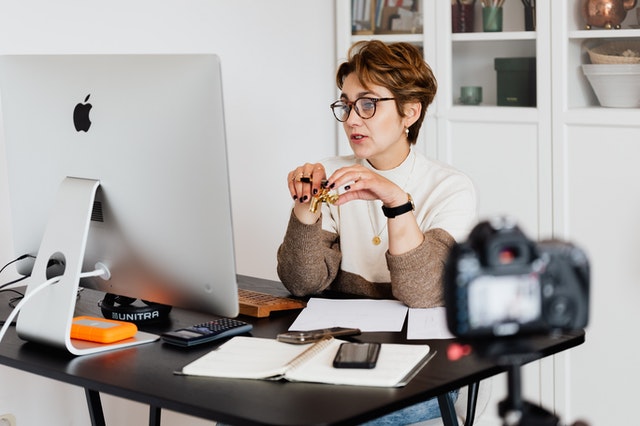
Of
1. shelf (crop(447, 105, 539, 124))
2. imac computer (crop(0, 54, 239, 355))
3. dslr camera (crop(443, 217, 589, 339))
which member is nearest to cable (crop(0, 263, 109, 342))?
imac computer (crop(0, 54, 239, 355))

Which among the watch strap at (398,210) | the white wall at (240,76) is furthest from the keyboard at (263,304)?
the white wall at (240,76)

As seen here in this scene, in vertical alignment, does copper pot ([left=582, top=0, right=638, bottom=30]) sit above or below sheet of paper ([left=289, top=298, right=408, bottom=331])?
above

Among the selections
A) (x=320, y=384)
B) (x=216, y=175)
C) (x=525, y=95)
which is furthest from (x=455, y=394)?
(x=525, y=95)

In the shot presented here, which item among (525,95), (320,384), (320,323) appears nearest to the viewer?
(320,384)

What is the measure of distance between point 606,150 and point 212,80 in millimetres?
1841

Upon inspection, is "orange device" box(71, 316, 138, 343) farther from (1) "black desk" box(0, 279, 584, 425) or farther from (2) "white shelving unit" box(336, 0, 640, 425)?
(2) "white shelving unit" box(336, 0, 640, 425)

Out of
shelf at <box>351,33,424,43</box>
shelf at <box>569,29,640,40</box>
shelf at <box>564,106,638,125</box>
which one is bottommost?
shelf at <box>564,106,638,125</box>

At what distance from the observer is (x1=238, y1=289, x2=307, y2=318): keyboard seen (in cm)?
208

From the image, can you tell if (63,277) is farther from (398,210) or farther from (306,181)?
(398,210)

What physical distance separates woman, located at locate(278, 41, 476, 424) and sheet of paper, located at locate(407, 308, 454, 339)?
0.06 meters

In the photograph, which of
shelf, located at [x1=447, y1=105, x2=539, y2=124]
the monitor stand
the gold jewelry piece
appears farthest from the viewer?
shelf, located at [x1=447, y1=105, x2=539, y2=124]

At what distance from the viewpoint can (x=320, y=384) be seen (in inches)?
63.1

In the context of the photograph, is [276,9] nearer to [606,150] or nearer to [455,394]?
[606,150]

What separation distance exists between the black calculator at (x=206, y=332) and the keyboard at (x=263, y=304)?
77 millimetres
